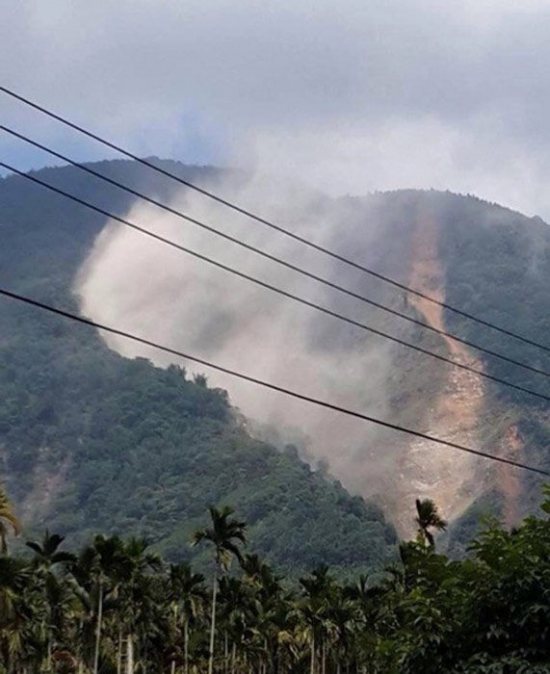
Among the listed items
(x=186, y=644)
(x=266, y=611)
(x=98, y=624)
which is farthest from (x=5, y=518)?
(x=266, y=611)

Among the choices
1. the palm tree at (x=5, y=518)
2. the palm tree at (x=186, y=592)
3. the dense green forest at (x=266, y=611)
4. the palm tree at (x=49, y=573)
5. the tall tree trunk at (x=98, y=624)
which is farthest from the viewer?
the palm tree at (x=186, y=592)

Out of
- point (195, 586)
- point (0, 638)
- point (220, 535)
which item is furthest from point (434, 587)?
point (195, 586)

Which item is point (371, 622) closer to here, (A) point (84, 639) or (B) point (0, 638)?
(A) point (84, 639)

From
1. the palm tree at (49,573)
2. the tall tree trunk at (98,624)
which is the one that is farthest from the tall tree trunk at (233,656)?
the palm tree at (49,573)

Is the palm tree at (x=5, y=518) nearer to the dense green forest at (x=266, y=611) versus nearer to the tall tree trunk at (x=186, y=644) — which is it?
the dense green forest at (x=266, y=611)

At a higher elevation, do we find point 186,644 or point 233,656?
point 186,644

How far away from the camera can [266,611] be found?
10144cm

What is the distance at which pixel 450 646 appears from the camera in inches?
1111

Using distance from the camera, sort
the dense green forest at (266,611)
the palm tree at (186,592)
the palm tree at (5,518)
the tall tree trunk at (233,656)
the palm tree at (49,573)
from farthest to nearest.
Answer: the tall tree trunk at (233,656), the palm tree at (186,592), the palm tree at (49,573), the palm tree at (5,518), the dense green forest at (266,611)

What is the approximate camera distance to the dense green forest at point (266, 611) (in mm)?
27375

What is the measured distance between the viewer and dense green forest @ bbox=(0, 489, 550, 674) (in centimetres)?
2738

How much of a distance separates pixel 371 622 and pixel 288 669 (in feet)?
70.7

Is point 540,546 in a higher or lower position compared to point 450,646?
higher

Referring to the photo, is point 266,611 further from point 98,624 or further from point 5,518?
point 5,518
